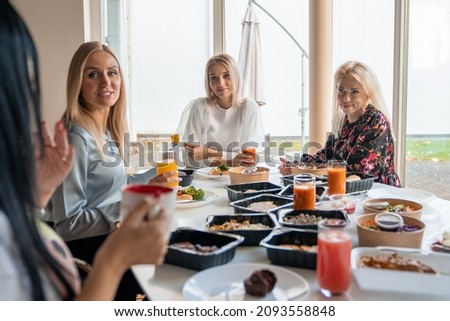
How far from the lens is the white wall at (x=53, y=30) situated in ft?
13.1

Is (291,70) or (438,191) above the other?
Result: (291,70)

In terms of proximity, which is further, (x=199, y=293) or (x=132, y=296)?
(x=132, y=296)

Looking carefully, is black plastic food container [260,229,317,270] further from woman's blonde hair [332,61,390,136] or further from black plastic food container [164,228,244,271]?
woman's blonde hair [332,61,390,136]

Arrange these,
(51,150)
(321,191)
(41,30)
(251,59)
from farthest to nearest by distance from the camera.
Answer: (251,59), (41,30), (321,191), (51,150)

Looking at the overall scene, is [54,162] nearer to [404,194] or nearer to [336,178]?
[336,178]

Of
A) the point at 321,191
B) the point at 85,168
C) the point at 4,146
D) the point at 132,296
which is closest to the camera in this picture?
the point at 4,146

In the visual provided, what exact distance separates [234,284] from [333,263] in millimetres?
256

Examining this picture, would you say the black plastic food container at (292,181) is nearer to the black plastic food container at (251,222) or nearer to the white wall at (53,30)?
the black plastic food container at (251,222)

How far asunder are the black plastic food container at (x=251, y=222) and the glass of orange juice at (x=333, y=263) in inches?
12.4

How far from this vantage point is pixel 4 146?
2.53ft

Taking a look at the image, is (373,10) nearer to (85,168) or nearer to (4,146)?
(85,168)

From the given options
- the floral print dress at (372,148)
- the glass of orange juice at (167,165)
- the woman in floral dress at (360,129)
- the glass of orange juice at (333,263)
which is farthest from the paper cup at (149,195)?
the floral print dress at (372,148)

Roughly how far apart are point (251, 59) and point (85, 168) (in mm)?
2825
